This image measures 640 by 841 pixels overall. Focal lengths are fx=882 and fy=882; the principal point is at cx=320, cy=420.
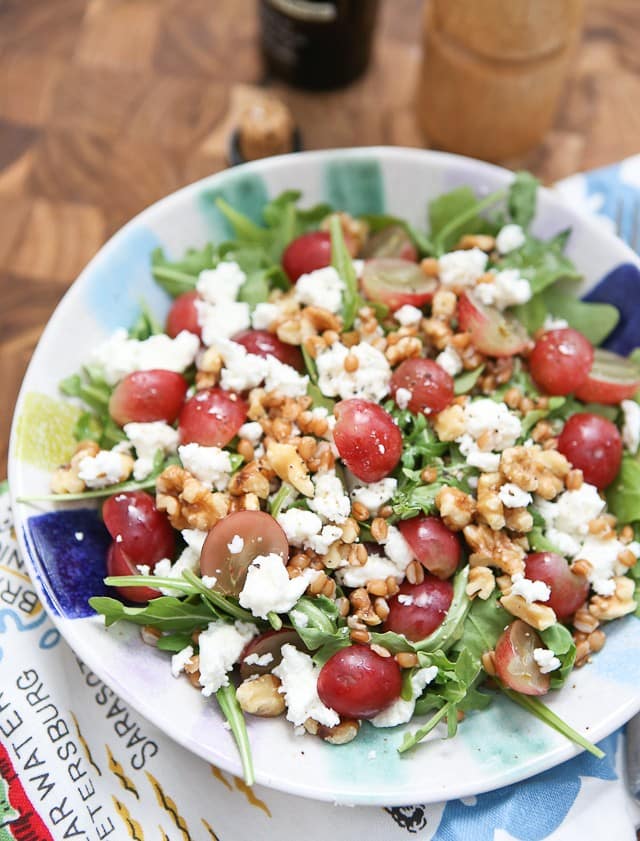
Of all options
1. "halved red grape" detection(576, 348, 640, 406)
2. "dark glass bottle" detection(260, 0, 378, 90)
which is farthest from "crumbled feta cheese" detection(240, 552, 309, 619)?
"dark glass bottle" detection(260, 0, 378, 90)

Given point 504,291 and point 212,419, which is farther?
point 504,291

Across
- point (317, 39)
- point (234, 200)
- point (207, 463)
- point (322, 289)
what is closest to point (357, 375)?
point (322, 289)

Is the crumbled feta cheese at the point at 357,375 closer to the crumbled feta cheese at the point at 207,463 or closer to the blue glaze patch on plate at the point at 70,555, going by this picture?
the crumbled feta cheese at the point at 207,463

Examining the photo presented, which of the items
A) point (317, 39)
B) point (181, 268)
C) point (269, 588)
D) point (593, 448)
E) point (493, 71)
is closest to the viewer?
point (269, 588)

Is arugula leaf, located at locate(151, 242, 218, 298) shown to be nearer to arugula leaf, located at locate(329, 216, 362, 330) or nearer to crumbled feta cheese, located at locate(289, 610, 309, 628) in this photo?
arugula leaf, located at locate(329, 216, 362, 330)

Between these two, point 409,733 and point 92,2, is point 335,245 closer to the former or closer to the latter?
point 409,733

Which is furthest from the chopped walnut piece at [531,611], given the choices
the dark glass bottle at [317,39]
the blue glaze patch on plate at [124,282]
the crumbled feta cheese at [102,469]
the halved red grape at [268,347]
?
the dark glass bottle at [317,39]

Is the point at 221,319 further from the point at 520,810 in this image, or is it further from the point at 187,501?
the point at 520,810
